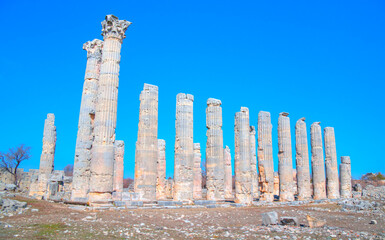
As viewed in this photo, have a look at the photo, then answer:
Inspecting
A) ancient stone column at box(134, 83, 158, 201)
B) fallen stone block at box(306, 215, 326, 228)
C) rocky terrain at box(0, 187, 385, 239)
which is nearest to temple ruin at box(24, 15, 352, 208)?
ancient stone column at box(134, 83, 158, 201)

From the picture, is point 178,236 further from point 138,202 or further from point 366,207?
point 366,207

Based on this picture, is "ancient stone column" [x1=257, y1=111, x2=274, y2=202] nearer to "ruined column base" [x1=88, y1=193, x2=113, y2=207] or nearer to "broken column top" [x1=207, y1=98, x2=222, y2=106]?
"broken column top" [x1=207, y1=98, x2=222, y2=106]

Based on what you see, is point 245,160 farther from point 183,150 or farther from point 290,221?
point 290,221

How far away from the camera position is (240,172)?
24.8 meters

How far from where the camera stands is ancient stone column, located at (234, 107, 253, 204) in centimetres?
2405

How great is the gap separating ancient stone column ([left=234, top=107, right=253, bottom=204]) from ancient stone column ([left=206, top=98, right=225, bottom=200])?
Answer: 1.31 metres

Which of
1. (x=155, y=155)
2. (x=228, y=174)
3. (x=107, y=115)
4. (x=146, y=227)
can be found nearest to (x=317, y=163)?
(x=228, y=174)

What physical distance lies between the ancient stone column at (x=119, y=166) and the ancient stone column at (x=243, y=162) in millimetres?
9623

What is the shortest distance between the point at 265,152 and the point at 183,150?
885 cm

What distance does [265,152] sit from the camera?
28125mm

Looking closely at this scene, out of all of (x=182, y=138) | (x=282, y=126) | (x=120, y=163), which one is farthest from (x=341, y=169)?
(x=120, y=163)

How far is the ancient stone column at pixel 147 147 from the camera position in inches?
803

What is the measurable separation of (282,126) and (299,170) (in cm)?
438

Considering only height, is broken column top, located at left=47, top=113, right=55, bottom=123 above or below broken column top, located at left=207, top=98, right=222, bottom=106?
below
